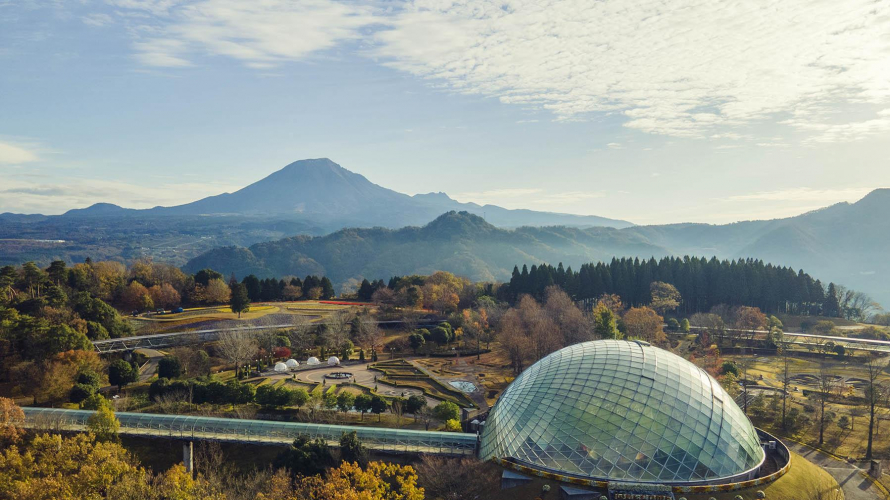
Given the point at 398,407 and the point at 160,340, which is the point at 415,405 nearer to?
the point at 398,407

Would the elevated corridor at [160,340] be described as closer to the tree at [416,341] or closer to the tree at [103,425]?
the tree at [416,341]

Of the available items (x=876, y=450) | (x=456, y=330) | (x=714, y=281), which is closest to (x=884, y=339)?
(x=714, y=281)

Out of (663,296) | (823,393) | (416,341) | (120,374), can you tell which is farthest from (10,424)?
(663,296)

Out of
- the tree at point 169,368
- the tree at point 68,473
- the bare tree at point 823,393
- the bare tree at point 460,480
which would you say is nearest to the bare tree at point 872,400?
the bare tree at point 823,393

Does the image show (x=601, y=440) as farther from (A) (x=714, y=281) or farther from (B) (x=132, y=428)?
(A) (x=714, y=281)

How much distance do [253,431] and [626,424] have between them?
25237mm

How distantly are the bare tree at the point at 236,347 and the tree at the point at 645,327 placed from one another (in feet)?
168

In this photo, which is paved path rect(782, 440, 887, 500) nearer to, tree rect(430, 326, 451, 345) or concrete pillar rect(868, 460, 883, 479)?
concrete pillar rect(868, 460, 883, 479)

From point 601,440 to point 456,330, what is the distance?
48.9 metres

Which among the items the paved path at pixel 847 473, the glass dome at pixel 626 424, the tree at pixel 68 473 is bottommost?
the paved path at pixel 847 473

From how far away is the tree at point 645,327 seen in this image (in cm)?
7012

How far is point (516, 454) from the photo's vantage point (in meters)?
28.6

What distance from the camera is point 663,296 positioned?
9088 cm

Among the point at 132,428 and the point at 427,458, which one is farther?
the point at 132,428
